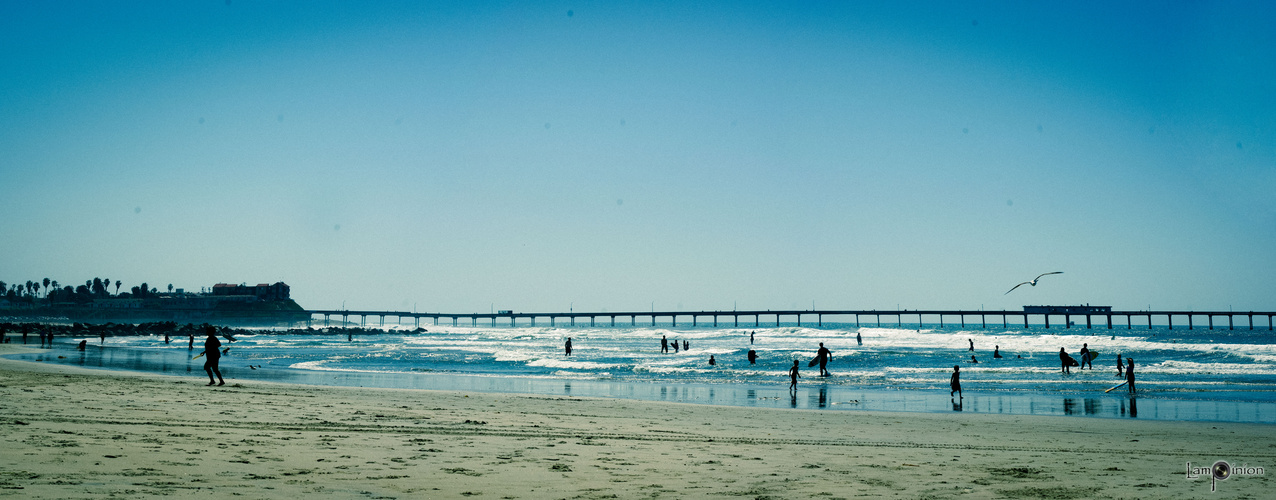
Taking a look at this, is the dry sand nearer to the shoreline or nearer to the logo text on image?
the logo text on image

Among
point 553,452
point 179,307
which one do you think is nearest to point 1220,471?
point 553,452

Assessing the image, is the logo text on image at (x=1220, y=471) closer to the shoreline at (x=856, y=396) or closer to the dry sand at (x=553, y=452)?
the dry sand at (x=553, y=452)

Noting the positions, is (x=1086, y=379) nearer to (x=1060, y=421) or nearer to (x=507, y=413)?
(x=1060, y=421)

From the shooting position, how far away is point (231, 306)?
158 metres

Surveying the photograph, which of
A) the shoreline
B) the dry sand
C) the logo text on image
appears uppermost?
the dry sand

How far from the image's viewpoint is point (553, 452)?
29.9 feet

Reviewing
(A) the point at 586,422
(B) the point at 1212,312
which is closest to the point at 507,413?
(A) the point at 586,422

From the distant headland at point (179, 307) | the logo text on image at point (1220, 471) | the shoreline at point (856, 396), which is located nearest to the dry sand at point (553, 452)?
the logo text on image at point (1220, 471)

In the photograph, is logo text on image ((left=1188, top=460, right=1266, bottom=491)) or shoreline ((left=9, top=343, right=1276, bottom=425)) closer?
logo text on image ((left=1188, top=460, right=1266, bottom=491))

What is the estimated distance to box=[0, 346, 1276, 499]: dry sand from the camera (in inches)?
265

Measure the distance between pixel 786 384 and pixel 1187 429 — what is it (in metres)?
13.4

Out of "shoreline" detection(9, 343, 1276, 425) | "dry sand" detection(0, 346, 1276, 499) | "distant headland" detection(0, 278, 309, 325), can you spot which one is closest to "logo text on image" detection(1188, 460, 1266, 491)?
"dry sand" detection(0, 346, 1276, 499)

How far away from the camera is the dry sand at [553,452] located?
6.73m

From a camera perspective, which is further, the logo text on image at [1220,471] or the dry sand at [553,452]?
the logo text on image at [1220,471]
